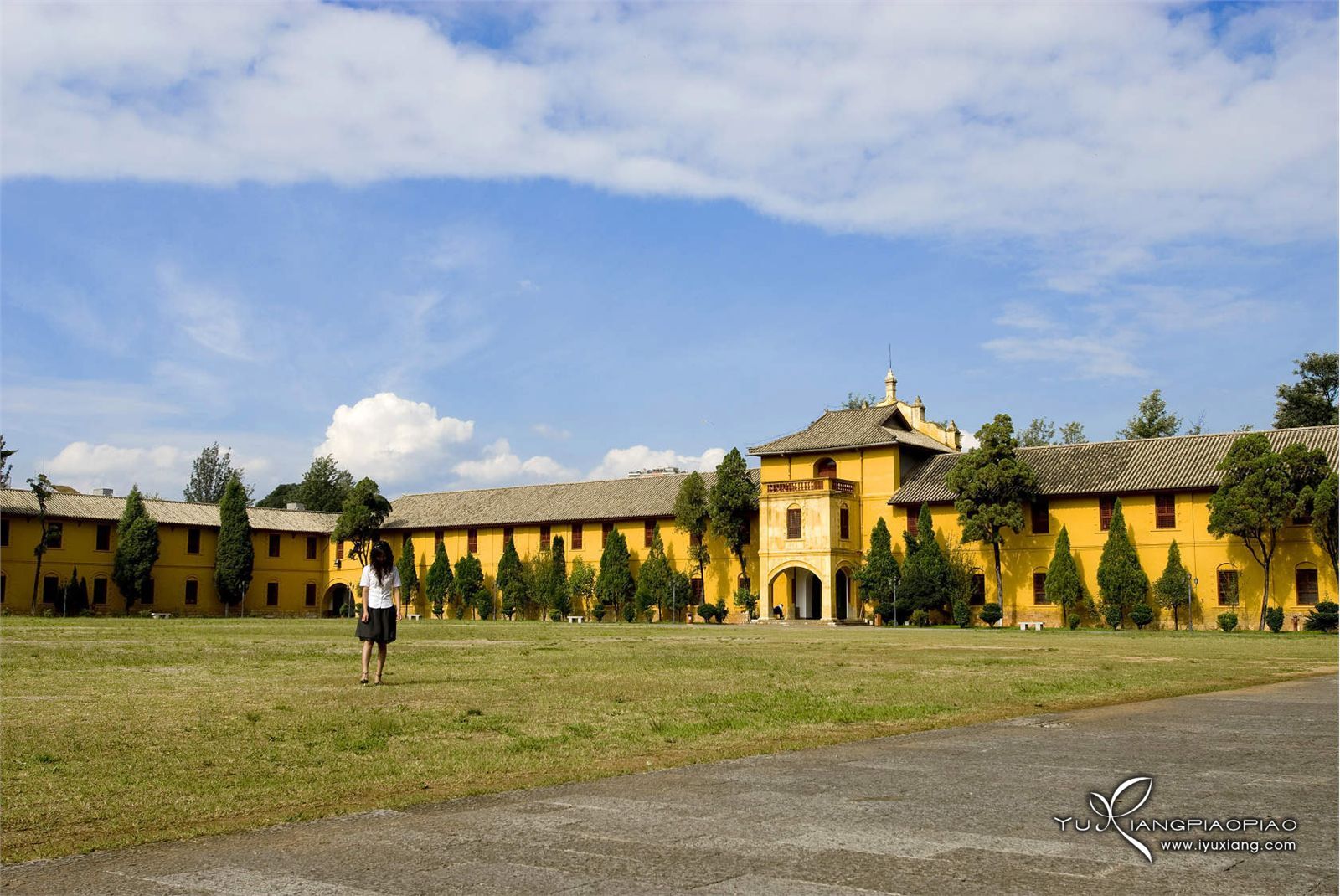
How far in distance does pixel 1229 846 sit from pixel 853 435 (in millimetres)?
52784

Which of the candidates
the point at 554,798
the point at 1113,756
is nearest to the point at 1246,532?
the point at 1113,756

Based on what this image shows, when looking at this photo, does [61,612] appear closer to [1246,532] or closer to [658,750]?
[1246,532]

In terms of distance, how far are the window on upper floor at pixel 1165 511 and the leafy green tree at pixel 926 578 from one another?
329 inches

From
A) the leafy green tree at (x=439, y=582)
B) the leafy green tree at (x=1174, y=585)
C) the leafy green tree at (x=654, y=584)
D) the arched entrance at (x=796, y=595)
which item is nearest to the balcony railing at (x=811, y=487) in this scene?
the arched entrance at (x=796, y=595)

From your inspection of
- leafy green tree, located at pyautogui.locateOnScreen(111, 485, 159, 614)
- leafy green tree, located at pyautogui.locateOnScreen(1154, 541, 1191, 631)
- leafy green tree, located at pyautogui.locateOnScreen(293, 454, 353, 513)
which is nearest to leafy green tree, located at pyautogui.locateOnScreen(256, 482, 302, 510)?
leafy green tree, located at pyautogui.locateOnScreen(293, 454, 353, 513)

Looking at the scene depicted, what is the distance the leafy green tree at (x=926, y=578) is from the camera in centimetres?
5072

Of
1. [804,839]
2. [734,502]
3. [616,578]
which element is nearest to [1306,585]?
[734,502]

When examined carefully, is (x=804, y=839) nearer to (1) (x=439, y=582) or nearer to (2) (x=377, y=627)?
(2) (x=377, y=627)

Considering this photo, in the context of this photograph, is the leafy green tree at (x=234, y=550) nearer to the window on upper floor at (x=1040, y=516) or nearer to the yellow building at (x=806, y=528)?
the yellow building at (x=806, y=528)

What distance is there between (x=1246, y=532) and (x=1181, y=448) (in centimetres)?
687

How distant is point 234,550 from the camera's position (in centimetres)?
6869

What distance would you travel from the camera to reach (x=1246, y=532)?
4375cm

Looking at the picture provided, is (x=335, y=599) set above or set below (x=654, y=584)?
below

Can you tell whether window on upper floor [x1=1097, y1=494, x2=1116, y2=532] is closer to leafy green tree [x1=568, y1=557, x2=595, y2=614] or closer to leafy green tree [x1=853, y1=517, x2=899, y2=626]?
leafy green tree [x1=853, y1=517, x2=899, y2=626]
